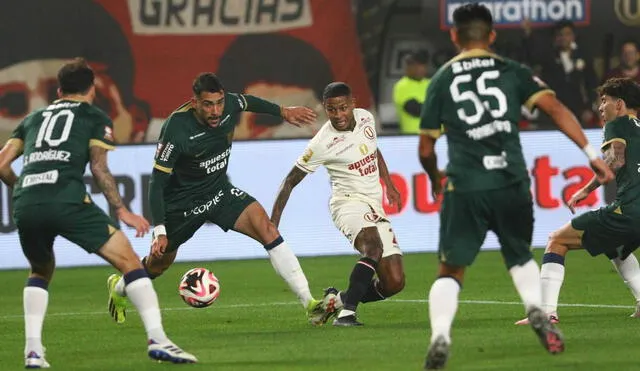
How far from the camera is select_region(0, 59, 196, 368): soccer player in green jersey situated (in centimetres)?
960

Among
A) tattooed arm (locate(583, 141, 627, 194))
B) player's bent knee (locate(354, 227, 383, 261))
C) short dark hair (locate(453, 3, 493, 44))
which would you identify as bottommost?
player's bent knee (locate(354, 227, 383, 261))

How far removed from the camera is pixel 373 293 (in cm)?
1228

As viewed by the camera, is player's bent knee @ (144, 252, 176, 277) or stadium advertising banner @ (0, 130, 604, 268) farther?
stadium advertising banner @ (0, 130, 604, 268)

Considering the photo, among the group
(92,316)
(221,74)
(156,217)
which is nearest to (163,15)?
(221,74)

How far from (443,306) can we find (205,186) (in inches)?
148

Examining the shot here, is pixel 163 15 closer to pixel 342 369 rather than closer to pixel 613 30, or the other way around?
pixel 613 30

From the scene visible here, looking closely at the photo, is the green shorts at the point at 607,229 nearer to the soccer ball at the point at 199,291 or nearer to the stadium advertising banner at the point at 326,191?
the soccer ball at the point at 199,291

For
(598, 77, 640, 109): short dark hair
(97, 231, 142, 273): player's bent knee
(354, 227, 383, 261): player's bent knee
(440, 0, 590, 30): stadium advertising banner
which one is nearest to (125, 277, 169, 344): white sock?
(97, 231, 142, 273): player's bent knee

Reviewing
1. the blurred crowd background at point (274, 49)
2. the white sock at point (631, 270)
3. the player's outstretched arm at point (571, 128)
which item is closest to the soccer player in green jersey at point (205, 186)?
the white sock at point (631, 270)

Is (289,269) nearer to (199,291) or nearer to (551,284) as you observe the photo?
(199,291)

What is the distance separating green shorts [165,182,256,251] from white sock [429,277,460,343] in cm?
342

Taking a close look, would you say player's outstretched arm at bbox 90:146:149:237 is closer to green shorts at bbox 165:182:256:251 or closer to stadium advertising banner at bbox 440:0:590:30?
green shorts at bbox 165:182:256:251

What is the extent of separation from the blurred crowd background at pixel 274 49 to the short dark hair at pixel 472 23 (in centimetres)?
1172

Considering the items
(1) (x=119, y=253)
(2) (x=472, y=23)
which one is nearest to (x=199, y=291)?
(1) (x=119, y=253)
